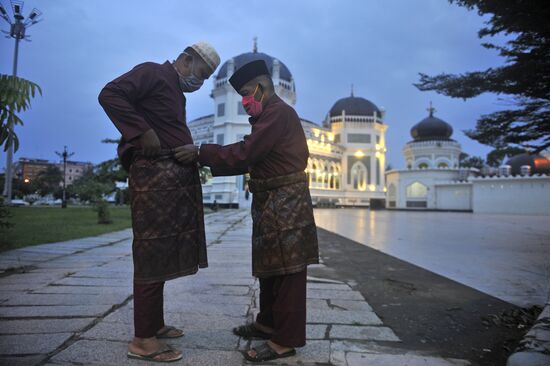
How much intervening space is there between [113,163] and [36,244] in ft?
51.7

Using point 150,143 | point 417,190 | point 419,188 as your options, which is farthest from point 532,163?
point 150,143

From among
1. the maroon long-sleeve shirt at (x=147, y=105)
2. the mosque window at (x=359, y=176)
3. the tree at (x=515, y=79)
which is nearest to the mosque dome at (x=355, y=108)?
the mosque window at (x=359, y=176)

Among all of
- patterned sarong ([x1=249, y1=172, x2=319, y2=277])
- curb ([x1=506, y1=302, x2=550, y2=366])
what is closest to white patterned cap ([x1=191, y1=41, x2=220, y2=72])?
patterned sarong ([x1=249, y1=172, x2=319, y2=277])

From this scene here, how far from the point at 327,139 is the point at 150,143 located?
67.1 m

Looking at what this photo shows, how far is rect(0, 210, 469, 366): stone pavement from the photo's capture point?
2225 mm

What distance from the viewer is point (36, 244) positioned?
22.7 feet

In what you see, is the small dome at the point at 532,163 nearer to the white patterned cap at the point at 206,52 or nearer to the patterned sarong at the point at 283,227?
the patterned sarong at the point at 283,227

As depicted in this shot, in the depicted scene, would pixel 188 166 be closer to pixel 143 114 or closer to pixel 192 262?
pixel 143 114

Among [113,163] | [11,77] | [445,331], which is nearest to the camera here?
[445,331]

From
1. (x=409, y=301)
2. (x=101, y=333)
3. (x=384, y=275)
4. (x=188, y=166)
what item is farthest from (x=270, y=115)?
(x=384, y=275)

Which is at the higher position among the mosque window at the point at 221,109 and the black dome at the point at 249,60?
the black dome at the point at 249,60

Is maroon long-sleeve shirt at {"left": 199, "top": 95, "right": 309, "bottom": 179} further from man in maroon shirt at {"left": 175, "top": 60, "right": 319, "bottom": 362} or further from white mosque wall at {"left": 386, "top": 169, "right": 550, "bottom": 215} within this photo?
white mosque wall at {"left": 386, "top": 169, "right": 550, "bottom": 215}

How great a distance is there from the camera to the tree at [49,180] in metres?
68.8

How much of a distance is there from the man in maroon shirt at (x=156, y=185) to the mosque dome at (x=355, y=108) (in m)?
71.8
